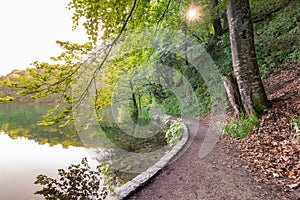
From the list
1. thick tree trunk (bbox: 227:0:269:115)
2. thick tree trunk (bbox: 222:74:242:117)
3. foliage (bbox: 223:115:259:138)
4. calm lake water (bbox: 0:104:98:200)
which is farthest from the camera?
calm lake water (bbox: 0:104:98:200)

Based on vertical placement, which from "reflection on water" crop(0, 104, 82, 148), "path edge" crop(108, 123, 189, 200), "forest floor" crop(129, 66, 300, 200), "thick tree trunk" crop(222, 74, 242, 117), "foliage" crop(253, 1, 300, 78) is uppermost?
"reflection on water" crop(0, 104, 82, 148)

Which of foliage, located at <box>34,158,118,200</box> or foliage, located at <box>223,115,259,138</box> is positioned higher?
foliage, located at <box>34,158,118,200</box>

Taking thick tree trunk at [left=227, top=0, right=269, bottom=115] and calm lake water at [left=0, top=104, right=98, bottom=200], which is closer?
thick tree trunk at [left=227, top=0, right=269, bottom=115]

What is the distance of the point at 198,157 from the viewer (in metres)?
4.20

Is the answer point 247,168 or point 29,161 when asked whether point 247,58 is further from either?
point 29,161

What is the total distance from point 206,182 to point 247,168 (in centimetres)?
96

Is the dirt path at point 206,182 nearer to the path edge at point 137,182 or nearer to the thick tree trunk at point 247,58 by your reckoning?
the path edge at point 137,182

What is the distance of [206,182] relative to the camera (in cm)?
301

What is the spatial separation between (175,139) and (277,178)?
4.25 m

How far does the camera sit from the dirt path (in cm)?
258

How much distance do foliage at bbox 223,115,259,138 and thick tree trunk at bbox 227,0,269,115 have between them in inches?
10.0

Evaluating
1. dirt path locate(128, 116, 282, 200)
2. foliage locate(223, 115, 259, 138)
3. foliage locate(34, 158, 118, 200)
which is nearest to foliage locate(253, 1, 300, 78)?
foliage locate(223, 115, 259, 138)

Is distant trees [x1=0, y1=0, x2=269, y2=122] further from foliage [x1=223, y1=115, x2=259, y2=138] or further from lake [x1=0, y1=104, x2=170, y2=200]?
lake [x1=0, y1=104, x2=170, y2=200]

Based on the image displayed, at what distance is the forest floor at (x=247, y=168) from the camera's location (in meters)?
2.59
